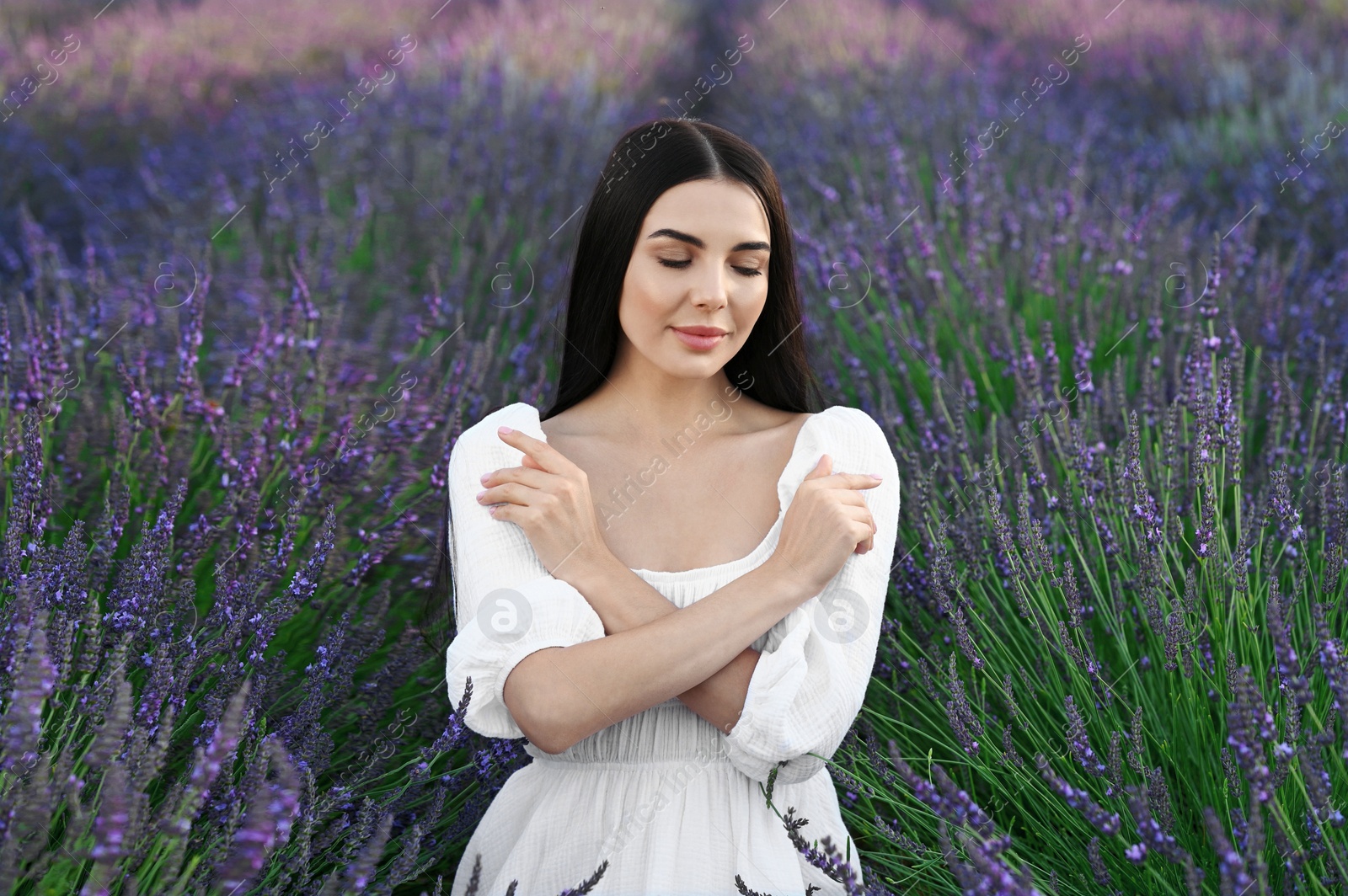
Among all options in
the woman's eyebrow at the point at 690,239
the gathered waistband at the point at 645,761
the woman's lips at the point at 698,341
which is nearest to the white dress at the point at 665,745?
the gathered waistband at the point at 645,761

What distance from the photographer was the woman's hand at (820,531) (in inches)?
55.1

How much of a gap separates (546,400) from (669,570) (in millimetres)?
936

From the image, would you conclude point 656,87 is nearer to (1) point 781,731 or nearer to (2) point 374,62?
(2) point 374,62

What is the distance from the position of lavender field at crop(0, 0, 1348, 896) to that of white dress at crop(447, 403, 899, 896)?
0.07 metres

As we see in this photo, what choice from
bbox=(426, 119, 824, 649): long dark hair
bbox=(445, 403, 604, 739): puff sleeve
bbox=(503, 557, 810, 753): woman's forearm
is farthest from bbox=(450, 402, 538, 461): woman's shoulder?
bbox=(503, 557, 810, 753): woman's forearm

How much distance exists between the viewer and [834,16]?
7.47 metres

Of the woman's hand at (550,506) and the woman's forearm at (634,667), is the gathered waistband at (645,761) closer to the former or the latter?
the woman's forearm at (634,667)

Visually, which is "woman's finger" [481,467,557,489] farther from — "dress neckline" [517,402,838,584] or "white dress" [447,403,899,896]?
"dress neckline" [517,402,838,584]

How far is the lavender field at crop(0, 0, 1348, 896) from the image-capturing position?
48.7 inches

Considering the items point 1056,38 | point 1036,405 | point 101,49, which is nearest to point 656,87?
point 1056,38

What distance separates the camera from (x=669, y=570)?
1.51 m

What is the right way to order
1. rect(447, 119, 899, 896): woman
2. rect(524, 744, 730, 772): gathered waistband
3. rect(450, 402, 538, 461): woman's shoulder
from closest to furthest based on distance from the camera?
rect(447, 119, 899, 896): woman, rect(524, 744, 730, 772): gathered waistband, rect(450, 402, 538, 461): woman's shoulder

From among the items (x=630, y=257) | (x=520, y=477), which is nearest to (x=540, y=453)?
(x=520, y=477)

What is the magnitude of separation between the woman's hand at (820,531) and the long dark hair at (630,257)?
327 millimetres
